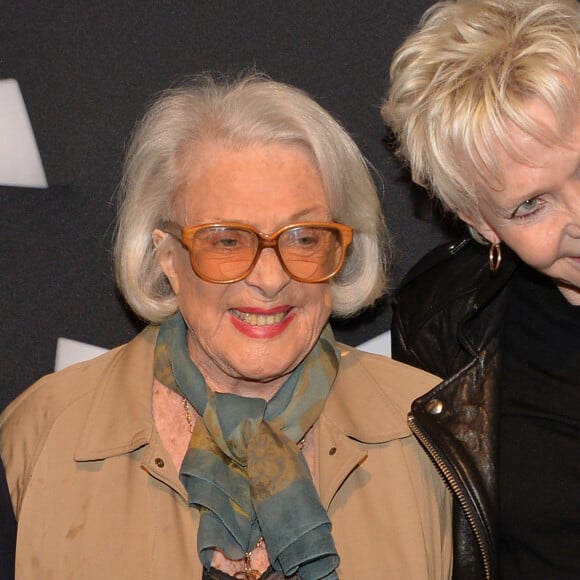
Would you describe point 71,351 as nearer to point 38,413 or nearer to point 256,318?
point 38,413

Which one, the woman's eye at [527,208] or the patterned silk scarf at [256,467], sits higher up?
the woman's eye at [527,208]

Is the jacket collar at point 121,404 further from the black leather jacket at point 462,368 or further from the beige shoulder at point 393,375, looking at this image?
the black leather jacket at point 462,368

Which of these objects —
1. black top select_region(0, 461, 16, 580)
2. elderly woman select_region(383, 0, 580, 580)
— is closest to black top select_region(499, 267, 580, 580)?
elderly woman select_region(383, 0, 580, 580)

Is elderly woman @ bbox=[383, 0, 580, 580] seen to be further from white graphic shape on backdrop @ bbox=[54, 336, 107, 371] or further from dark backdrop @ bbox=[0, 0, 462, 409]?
white graphic shape on backdrop @ bbox=[54, 336, 107, 371]

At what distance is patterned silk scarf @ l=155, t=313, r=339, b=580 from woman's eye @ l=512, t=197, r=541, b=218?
26.3 inches

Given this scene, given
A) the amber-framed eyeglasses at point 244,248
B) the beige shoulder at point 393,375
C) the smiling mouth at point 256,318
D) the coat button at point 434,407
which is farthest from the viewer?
the beige shoulder at point 393,375

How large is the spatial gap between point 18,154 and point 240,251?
3.33 ft

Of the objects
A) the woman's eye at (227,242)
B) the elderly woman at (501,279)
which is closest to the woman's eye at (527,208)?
the elderly woman at (501,279)

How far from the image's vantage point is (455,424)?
294 centimetres

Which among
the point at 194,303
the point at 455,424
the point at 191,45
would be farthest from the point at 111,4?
the point at 455,424

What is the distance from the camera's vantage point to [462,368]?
9.93 ft

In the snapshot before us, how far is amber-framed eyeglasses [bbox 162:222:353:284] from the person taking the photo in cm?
272

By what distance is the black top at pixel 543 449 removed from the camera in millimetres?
2871

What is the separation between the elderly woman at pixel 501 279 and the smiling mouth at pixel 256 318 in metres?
0.47
